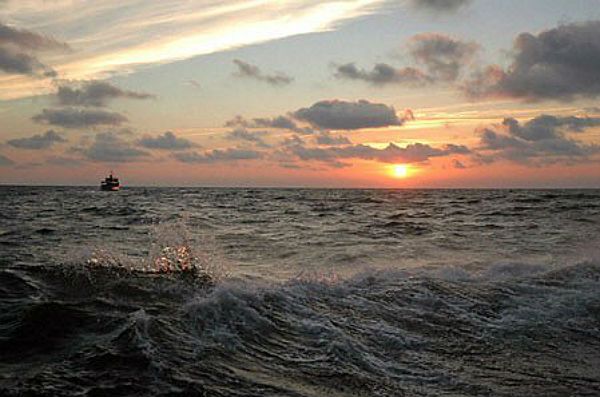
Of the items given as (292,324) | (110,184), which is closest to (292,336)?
(292,324)

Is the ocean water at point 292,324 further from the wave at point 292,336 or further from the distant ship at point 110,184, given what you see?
the distant ship at point 110,184

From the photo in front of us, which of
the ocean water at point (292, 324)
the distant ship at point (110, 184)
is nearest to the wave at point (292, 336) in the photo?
the ocean water at point (292, 324)

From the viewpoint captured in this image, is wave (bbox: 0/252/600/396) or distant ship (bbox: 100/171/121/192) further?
distant ship (bbox: 100/171/121/192)

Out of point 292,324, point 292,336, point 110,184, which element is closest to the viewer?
point 292,336

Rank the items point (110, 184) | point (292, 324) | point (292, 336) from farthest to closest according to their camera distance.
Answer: point (110, 184) < point (292, 324) < point (292, 336)

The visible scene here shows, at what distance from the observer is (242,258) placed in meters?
13.9

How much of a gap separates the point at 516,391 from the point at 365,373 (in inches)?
58.0

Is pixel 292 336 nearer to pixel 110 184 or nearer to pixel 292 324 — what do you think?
pixel 292 324

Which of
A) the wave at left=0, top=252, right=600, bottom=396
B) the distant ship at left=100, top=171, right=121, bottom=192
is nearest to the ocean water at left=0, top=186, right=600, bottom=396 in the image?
the wave at left=0, top=252, right=600, bottom=396

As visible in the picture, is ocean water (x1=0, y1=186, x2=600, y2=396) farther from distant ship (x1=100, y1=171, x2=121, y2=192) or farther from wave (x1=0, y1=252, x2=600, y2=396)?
distant ship (x1=100, y1=171, x2=121, y2=192)

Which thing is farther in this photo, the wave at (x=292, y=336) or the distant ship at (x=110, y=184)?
the distant ship at (x=110, y=184)

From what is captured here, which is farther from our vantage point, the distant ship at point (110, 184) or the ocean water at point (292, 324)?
the distant ship at point (110, 184)

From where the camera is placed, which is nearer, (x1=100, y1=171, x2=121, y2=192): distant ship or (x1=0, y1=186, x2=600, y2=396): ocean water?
(x1=0, y1=186, x2=600, y2=396): ocean water

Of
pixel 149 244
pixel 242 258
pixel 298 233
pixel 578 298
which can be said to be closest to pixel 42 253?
pixel 149 244
